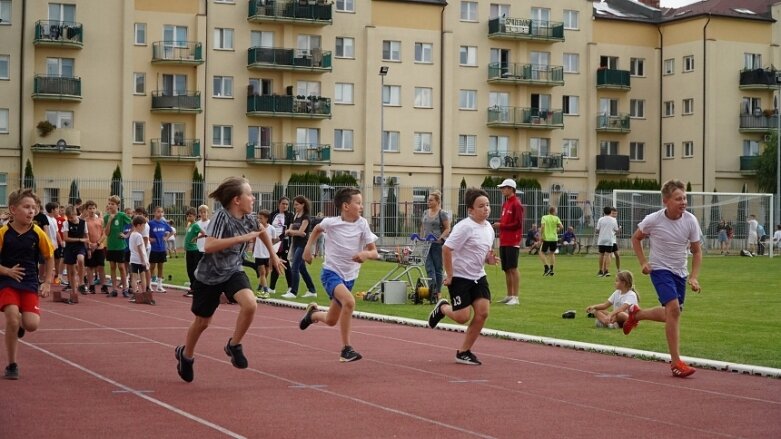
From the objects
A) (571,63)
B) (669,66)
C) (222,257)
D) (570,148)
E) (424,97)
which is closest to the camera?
(222,257)

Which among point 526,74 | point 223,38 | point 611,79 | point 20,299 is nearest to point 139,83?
point 223,38

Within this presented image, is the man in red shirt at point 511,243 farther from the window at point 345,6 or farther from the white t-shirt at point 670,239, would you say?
the window at point 345,6

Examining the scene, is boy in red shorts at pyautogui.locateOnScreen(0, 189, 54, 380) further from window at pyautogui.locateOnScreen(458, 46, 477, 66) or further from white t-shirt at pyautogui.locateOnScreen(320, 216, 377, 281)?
window at pyautogui.locateOnScreen(458, 46, 477, 66)

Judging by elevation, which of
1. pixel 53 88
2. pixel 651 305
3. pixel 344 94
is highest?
pixel 344 94

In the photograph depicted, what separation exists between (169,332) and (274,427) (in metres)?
8.41

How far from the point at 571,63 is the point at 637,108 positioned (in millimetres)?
6149

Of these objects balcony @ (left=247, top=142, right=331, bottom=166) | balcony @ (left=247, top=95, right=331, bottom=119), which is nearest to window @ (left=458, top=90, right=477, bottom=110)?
balcony @ (left=247, top=95, right=331, bottom=119)

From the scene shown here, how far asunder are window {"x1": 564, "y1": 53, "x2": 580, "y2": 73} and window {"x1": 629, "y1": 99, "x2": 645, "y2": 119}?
4798 millimetres

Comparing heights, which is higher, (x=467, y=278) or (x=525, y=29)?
(x=525, y=29)

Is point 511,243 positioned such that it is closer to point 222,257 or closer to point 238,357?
point 238,357

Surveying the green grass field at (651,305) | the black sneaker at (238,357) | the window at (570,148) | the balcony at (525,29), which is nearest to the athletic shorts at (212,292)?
the black sneaker at (238,357)

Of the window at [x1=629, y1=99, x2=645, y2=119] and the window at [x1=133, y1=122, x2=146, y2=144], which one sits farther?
the window at [x1=629, y1=99, x2=645, y2=119]

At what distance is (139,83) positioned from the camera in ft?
225

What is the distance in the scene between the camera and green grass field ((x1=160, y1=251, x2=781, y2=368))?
15719mm
